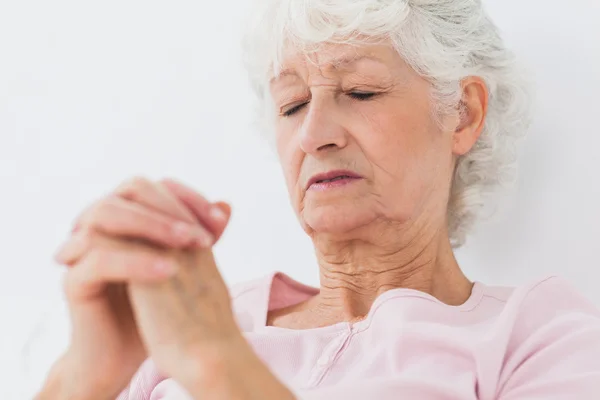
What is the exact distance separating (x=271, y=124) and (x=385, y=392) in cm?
63

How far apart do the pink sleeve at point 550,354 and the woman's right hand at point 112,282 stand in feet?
1.68

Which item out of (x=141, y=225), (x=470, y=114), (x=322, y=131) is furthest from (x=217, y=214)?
(x=470, y=114)

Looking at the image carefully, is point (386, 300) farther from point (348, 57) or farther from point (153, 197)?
point (153, 197)

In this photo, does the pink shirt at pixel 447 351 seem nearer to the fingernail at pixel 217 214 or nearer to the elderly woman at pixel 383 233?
the elderly woman at pixel 383 233

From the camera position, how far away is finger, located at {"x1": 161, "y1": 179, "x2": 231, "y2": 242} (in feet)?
3.35

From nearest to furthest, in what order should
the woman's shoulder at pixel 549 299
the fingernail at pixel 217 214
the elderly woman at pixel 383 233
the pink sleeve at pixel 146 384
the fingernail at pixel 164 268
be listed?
1. the fingernail at pixel 164 268
2. the fingernail at pixel 217 214
3. the elderly woman at pixel 383 233
4. the woman's shoulder at pixel 549 299
5. the pink sleeve at pixel 146 384

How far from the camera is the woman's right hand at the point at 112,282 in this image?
3.09ft

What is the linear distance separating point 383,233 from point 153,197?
0.60 m

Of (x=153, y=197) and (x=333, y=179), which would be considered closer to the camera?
(x=153, y=197)

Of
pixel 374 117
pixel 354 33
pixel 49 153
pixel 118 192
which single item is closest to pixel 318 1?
pixel 354 33

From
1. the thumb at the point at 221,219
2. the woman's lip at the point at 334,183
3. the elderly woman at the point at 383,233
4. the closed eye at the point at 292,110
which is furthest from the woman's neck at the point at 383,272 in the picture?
the thumb at the point at 221,219

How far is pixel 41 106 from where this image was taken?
6.88ft

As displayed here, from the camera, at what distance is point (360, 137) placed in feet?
4.69

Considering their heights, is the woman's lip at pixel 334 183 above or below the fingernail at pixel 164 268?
above
